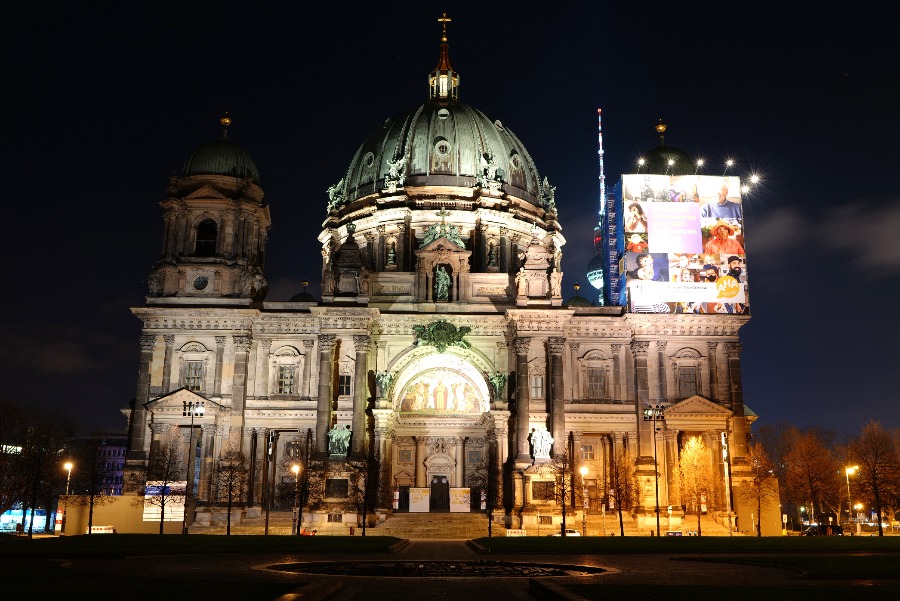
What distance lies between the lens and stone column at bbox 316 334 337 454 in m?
68.9

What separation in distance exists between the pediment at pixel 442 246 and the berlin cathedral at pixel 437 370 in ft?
0.42

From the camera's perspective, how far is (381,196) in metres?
87.1

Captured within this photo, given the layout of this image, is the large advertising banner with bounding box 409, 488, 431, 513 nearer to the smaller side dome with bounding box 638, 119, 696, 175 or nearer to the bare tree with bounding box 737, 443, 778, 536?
the bare tree with bounding box 737, 443, 778, 536

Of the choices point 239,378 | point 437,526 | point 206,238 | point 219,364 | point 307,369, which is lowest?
point 437,526

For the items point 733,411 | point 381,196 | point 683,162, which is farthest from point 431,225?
point 733,411

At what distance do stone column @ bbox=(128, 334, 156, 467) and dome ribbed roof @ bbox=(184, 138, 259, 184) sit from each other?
1400 centimetres

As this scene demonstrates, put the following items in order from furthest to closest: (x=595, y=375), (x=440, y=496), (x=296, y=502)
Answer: (x=440, y=496), (x=595, y=375), (x=296, y=502)

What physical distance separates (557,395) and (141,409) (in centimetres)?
3005

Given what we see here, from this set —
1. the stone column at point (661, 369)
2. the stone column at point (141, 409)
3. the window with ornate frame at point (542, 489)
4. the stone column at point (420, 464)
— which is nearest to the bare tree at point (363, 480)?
the stone column at point (420, 464)

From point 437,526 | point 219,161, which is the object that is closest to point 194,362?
point 219,161

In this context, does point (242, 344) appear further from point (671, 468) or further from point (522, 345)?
point (671, 468)

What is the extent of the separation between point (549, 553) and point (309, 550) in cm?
986

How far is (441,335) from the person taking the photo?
238 ft

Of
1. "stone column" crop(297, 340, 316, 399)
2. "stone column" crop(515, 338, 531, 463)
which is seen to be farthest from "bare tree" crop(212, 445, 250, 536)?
"stone column" crop(515, 338, 531, 463)
